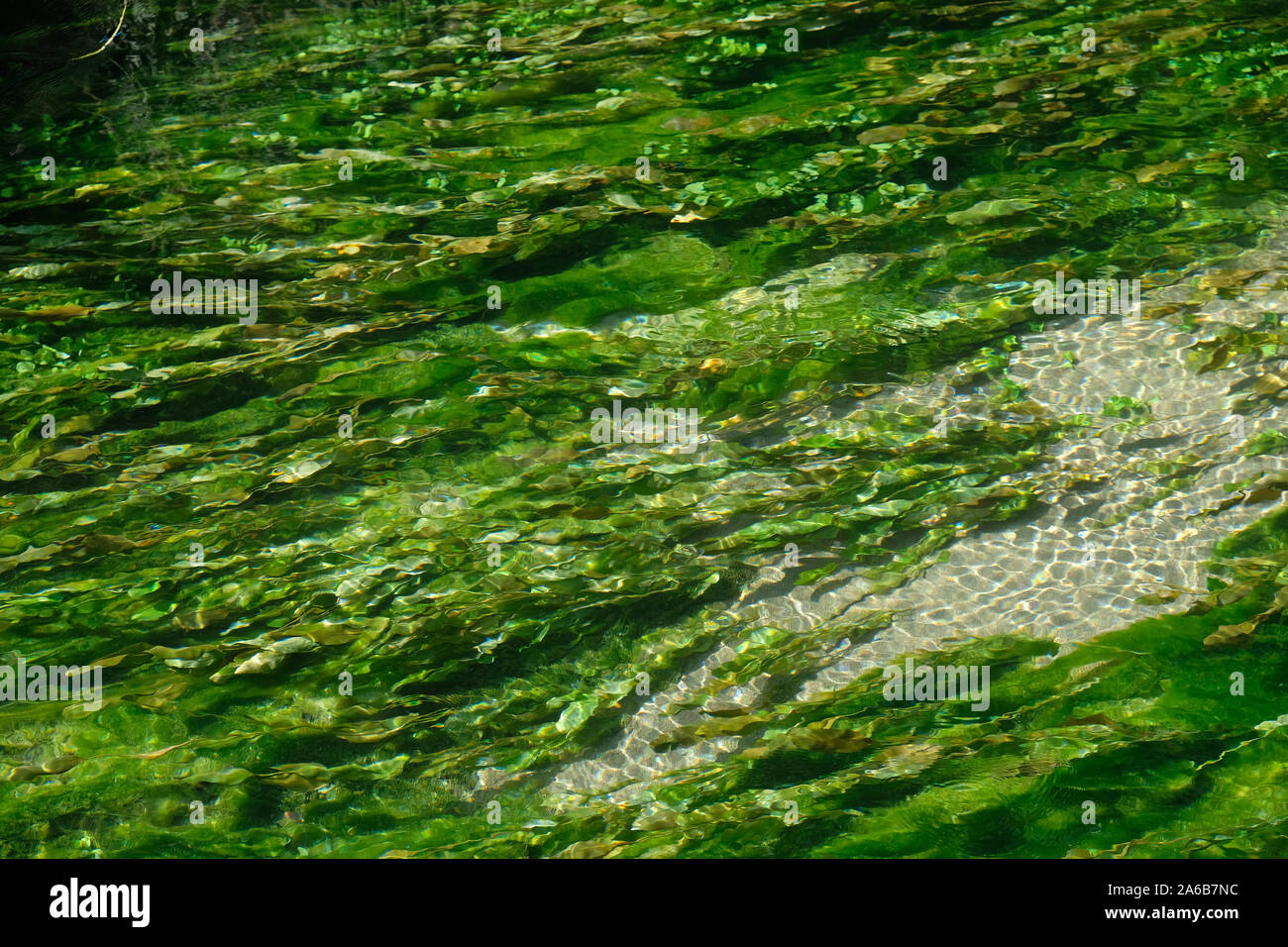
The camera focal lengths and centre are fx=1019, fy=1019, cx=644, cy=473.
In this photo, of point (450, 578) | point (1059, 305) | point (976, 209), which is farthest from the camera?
point (976, 209)

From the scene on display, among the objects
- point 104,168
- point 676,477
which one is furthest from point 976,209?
point 104,168

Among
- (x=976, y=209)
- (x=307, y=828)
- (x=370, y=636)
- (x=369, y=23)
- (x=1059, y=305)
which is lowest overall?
(x=307, y=828)

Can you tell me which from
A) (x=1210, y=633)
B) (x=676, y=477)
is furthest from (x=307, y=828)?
(x=1210, y=633)

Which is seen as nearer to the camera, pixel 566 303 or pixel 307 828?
pixel 307 828

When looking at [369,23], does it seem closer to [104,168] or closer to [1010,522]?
[104,168]

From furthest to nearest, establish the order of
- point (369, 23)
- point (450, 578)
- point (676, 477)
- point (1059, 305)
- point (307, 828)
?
1. point (369, 23)
2. point (1059, 305)
3. point (676, 477)
4. point (450, 578)
5. point (307, 828)

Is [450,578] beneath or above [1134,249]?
beneath
